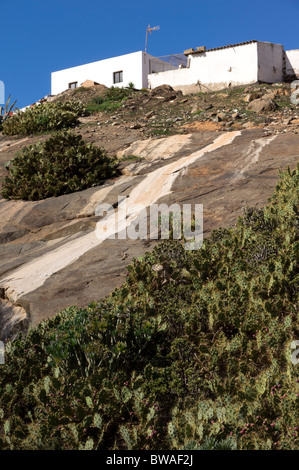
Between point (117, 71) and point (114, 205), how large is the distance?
32.1 meters

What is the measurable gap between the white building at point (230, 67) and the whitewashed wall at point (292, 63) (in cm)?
37

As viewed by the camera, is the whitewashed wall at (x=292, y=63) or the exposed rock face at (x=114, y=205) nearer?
the exposed rock face at (x=114, y=205)

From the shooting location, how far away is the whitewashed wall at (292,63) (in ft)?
96.6

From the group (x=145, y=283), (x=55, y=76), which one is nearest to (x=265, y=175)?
(x=145, y=283)

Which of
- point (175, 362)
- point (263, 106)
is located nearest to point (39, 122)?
point (263, 106)

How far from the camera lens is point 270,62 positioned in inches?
1133

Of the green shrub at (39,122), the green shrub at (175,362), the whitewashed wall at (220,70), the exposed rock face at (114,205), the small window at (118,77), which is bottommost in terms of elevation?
the green shrub at (175,362)

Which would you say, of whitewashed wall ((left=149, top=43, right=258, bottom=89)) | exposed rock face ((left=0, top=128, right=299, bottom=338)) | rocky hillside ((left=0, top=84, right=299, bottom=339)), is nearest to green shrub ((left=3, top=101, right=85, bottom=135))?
rocky hillside ((left=0, top=84, right=299, bottom=339))

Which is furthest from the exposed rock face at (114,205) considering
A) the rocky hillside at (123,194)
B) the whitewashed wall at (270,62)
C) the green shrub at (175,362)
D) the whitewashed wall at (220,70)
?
the whitewashed wall at (270,62)

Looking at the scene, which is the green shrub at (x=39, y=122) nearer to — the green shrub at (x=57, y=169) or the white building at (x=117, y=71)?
the green shrub at (x=57, y=169)

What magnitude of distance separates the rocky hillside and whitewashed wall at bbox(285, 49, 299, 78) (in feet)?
52.0

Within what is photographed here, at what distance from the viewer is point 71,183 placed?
10828 millimetres

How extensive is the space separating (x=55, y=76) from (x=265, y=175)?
128 ft

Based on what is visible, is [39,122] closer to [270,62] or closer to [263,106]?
[263,106]
